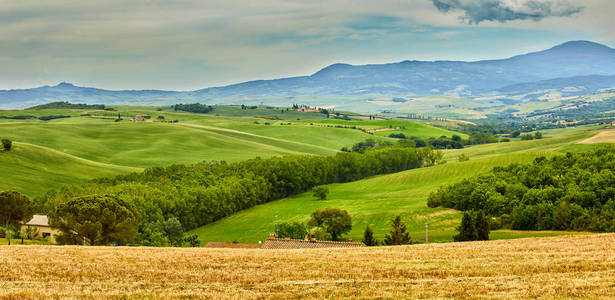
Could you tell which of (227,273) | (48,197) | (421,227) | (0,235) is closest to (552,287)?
(227,273)

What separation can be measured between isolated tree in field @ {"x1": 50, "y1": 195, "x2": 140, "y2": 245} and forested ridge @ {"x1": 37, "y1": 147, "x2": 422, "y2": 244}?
45.3 feet

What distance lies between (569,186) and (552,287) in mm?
61325

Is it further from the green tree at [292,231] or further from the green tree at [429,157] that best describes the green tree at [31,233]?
the green tree at [429,157]

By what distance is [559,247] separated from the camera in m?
30.9

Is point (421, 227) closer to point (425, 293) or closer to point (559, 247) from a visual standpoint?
point (559, 247)

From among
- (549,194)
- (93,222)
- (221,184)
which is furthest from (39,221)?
(549,194)

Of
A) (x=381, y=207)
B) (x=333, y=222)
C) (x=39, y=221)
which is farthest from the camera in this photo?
(x=381, y=207)

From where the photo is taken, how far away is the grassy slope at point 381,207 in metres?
77.2

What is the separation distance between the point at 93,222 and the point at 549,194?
57.0m

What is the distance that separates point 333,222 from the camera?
72.2 metres

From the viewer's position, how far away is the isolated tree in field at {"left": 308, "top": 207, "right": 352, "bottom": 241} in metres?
72.2

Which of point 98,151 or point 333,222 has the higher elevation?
point 98,151

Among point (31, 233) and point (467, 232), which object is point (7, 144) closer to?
point (31, 233)

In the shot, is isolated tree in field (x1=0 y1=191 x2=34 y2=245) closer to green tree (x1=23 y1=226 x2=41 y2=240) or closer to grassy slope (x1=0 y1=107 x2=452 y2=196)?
green tree (x1=23 y1=226 x2=41 y2=240)
